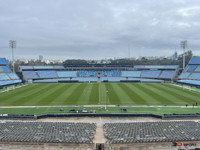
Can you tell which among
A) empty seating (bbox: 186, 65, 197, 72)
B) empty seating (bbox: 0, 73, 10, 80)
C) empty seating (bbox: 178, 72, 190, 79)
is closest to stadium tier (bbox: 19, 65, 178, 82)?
empty seating (bbox: 178, 72, 190, 79)

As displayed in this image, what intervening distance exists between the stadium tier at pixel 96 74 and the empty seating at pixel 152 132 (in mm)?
59153

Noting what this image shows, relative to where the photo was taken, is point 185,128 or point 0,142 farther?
point 185,128

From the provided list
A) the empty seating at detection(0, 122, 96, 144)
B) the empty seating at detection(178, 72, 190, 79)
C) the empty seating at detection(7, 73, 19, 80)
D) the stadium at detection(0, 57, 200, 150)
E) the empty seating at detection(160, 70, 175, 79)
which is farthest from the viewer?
the empty seating at detection(160, 70, 175, 79)

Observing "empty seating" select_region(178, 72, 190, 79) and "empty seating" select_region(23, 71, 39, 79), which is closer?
"empty seating" select_region(178, 72, 190, 79)

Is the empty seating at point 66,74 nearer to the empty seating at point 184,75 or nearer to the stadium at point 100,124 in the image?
the stadium at point 100,124

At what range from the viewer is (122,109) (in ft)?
109

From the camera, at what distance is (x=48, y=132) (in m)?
21.5

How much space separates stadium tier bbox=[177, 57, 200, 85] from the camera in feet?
233

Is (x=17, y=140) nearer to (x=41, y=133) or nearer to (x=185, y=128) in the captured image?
(x=41, y=133)

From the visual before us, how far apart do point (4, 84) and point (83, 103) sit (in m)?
42.0

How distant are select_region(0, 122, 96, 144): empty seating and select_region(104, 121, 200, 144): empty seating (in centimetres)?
282

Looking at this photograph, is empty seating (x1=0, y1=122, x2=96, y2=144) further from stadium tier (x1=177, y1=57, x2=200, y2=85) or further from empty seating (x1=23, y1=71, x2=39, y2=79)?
empty seating (x1=23, y1=71, x2=39, y2=79)

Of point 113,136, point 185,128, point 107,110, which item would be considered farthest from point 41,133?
point 185,128

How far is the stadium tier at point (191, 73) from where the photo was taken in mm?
70869
